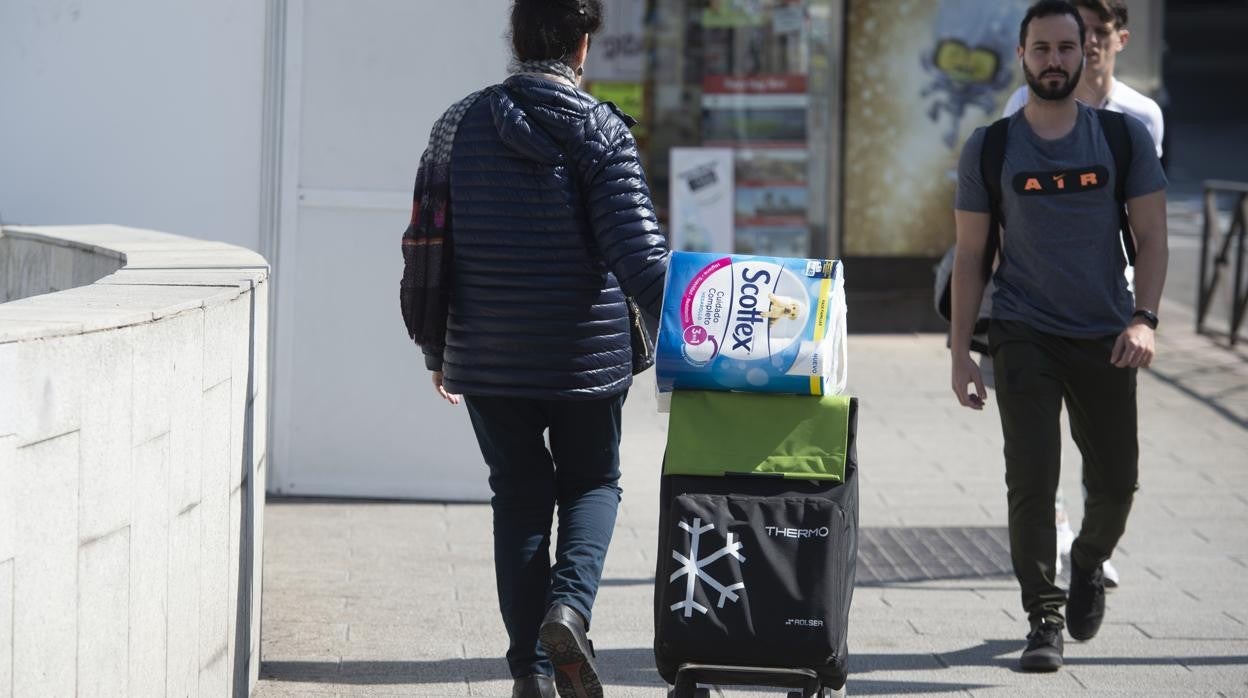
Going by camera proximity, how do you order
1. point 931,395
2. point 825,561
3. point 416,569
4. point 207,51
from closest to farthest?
1. point 825,561
2. point 416,569
3. point 207,51
4. point 931,395

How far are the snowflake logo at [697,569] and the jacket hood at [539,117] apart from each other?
2.96 ft

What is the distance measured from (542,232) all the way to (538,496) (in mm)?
634

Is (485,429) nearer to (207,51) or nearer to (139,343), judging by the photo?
(139,343)

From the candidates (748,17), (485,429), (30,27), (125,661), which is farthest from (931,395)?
(125,661)

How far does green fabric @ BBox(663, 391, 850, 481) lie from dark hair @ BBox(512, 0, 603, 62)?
2.82ft

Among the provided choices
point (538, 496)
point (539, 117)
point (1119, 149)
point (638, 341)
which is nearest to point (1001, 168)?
point (1119, 149)

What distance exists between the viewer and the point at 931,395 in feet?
31.3

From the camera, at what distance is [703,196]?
1201 centimetres

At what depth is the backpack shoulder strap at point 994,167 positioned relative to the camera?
4.93 metres

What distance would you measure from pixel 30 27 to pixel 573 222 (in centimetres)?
355

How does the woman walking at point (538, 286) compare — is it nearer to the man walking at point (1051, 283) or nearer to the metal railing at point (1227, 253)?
the man walking at point (1051, 283)

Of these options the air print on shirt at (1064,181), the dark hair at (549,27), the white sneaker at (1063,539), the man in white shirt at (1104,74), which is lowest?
the white sneaker at (1063,539)

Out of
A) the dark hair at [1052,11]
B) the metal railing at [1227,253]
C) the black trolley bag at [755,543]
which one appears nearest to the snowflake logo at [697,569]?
the black trolley bag at [755,543]

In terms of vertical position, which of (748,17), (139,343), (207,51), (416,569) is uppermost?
(748,17)
